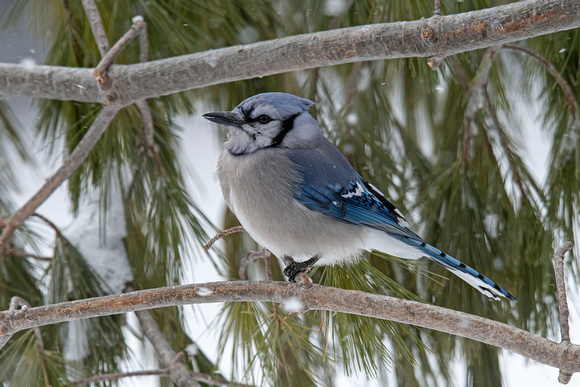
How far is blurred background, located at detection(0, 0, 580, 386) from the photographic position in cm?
130

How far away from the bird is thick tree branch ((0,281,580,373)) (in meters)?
0.18

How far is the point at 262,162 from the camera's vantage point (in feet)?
4.17

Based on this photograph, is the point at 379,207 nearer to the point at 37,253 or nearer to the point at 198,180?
the point at 198,180

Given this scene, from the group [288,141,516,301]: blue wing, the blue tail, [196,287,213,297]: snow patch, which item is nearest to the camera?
[196,287,213,297]: snow patch

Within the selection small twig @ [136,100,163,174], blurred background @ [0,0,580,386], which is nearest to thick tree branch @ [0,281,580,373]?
blurred background @ [0,0,580,386]

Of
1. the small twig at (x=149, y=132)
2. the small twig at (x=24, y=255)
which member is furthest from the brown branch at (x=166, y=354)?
the small twig at (x=149, y=132)

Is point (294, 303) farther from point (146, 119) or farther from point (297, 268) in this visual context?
point (146, 119)

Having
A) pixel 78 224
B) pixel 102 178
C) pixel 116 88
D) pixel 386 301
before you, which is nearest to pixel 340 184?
pixel 386 301

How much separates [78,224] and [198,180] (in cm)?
34

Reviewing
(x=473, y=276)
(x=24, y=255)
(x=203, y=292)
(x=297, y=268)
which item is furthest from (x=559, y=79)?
(x=24, y=255)

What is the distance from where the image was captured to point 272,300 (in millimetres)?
1076

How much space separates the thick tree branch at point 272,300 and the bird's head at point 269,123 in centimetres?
34

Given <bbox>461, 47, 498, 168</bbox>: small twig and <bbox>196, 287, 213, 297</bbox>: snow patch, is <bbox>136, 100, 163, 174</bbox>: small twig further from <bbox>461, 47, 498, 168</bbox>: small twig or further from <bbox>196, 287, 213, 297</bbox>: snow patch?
<bbox>461, 47, 498, 168</bbox>: small twig

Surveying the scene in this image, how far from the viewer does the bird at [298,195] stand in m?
1.23
